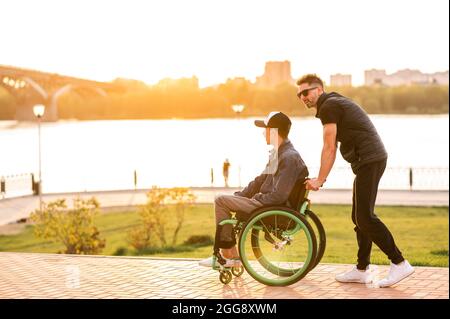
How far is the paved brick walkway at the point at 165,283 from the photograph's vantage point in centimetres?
608

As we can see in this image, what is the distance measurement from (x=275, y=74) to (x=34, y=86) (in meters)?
34.6

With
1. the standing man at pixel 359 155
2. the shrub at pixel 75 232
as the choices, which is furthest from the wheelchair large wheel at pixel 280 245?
the shrub at pixel 75 232

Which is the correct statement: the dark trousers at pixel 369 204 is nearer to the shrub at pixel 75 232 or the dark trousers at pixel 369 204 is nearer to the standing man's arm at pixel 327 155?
the standing man's arm at pixel 327 155

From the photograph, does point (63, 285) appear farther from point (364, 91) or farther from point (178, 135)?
point (178, 135)

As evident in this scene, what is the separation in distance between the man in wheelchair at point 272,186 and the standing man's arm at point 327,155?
25 centimetres

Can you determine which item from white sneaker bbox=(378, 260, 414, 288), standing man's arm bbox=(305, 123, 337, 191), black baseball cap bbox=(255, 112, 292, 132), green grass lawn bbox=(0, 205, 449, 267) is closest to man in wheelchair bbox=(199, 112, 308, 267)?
black baseball cap bbox=(255, 112, 292, 132)

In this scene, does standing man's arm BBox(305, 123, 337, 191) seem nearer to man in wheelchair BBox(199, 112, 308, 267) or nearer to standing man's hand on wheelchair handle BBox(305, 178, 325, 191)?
standing man's hand on wheelchair handle BBox(305, 178, 325, 191)

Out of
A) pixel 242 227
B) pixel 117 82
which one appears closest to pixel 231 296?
pixel 242 227

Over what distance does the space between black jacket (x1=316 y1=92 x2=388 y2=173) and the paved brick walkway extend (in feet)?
3.46

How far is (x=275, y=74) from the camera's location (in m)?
87.9

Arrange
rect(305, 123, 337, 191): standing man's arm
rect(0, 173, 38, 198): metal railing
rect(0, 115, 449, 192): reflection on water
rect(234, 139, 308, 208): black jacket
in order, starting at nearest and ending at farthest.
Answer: rect(305, 123, 337, 191): standing man's arm, rect(234, 139, 308, 208): black jacket, rect(0, 173, 38, 198): metal railing, rect(0, 115, 449, 192): reflection on water

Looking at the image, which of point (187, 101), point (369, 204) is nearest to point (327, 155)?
point (369, 204)

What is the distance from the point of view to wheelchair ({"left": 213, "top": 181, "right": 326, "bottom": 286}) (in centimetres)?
614

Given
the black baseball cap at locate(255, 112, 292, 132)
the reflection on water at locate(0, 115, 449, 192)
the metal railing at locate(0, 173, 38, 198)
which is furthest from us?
the reflection on water at locate(0, 115, 449, 192)
